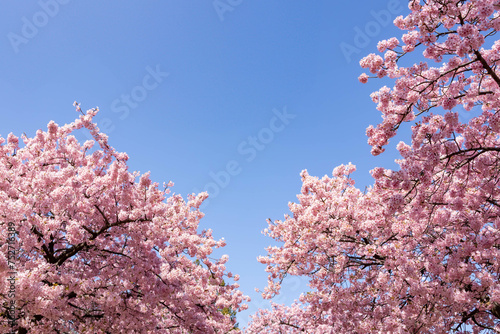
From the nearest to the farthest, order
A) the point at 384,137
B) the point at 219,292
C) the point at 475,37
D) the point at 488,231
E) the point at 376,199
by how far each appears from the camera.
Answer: the point at 475,37, the point at 384,137, the point at 488,231, the point at 376,199, the point at 219,292

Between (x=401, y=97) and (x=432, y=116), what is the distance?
0.77 m

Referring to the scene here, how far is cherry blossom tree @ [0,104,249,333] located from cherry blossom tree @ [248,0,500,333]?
13.9 ft

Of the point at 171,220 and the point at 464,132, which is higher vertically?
the point at 464,132

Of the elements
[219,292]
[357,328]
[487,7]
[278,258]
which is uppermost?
[487,7]

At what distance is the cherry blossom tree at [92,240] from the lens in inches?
280

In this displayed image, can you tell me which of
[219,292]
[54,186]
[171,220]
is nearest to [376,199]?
[171,220]

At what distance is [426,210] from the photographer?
8008mm

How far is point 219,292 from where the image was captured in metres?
12.7

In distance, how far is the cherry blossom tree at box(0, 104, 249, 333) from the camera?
712 centimetres

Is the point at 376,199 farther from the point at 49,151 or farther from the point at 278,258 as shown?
the point at 49,151

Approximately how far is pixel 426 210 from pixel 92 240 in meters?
8.33

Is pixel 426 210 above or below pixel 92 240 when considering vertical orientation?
above

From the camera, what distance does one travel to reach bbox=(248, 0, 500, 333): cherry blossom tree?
250 inches

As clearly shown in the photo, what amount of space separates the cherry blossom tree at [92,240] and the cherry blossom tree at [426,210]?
4243mm
